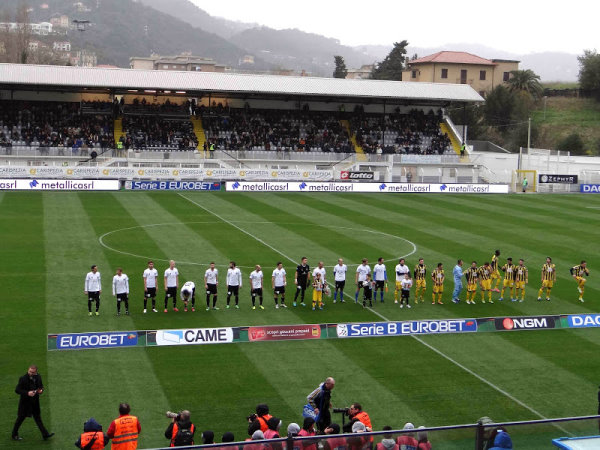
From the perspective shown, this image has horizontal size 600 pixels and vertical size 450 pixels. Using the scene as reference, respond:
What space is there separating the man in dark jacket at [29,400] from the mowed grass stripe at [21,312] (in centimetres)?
26

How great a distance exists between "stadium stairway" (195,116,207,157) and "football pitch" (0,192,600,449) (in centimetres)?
2232

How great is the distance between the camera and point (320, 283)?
23.7 metres

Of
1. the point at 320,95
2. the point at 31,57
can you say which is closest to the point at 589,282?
the point at 320,95

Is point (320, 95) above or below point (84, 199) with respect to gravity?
above

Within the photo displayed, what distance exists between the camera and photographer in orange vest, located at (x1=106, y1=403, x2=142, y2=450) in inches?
473

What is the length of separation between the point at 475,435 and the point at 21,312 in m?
15.9

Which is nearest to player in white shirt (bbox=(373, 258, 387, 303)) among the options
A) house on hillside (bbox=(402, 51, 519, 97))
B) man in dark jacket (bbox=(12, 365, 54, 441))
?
man in dark jacket (bbox=(12, 365, 54, 441))

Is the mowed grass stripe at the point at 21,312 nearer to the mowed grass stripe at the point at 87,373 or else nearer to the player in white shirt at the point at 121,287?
the mowed grass stripe at the point at 87,373

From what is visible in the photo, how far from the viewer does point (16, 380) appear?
16.9m

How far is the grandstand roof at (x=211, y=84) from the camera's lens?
61000mm

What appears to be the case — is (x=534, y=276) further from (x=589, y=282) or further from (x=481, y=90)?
(x=481, y=90)

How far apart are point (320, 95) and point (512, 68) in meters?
62.4

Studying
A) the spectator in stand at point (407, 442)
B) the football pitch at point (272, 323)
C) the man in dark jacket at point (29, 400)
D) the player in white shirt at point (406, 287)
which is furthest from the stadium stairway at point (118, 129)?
the spectator in stand at point (407, 442)

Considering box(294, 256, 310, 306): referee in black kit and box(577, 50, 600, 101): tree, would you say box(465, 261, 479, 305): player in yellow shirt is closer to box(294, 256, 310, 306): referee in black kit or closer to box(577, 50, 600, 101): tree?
box(294, 256, 310, 306): referee in black kit
